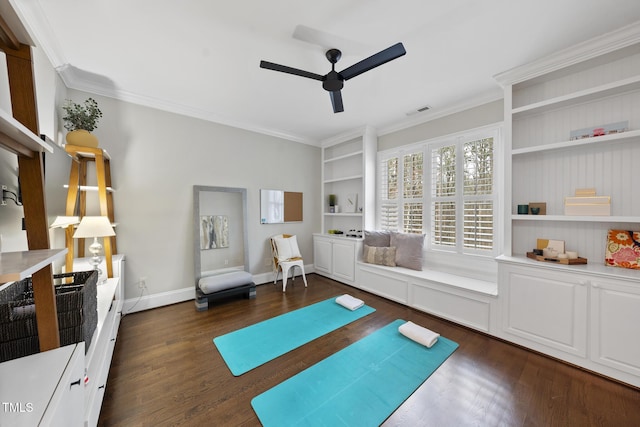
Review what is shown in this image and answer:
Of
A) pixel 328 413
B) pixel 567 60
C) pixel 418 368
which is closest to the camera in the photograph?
pixel 328 413

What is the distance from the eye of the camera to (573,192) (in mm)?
2436

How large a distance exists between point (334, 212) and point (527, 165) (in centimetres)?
Result: 309

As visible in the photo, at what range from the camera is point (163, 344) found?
2436mm

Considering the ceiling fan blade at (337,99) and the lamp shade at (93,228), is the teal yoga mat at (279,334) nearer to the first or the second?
the lamp shade at (93,228)

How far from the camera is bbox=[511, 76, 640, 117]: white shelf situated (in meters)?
2.06

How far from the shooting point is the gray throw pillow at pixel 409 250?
138 inches

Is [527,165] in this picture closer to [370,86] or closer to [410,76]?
[410,76]

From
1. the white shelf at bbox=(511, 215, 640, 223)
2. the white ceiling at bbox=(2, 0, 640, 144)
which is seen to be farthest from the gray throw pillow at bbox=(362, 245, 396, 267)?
the white ceiling at bbox=(2, 0, 640, 144)

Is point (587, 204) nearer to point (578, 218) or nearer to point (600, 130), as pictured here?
point (578, 218)

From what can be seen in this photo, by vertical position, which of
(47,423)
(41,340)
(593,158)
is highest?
(593,158)

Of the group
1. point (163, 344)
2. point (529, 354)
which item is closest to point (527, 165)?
point (529, 354)

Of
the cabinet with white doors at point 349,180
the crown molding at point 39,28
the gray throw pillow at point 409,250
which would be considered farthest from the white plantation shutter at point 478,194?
the crown molding at point 39,28

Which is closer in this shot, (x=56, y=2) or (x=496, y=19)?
(x=56, y=2)

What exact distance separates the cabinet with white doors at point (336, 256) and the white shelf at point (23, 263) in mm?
3644
